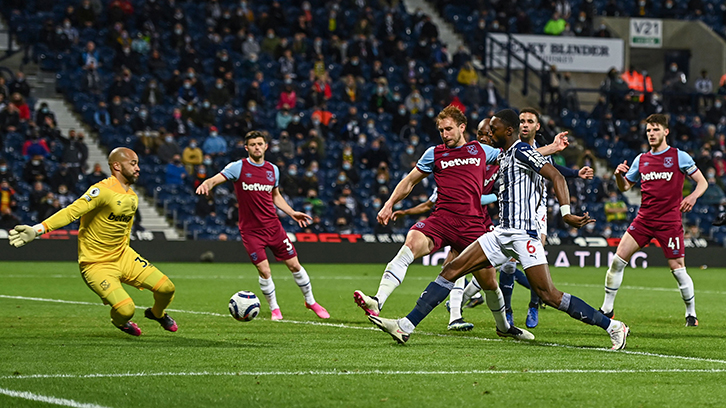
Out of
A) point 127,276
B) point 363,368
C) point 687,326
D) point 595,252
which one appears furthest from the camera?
point 595,252

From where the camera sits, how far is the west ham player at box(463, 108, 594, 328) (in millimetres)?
8984

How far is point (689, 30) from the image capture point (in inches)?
1563

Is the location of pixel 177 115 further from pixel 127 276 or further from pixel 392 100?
pixel 127 276

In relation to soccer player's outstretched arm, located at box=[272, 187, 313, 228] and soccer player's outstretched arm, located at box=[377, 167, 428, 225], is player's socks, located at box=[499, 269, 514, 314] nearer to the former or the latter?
soccer player's outstretched arm, located at box=[377, 167, 428, 225]

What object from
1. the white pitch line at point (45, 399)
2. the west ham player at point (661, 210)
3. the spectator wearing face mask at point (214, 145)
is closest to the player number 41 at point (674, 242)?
the west ham player at point (661, 210)

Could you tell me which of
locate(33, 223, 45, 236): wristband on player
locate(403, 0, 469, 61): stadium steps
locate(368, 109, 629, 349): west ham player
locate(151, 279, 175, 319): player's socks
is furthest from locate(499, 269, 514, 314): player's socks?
locate(403, 0, 469, 61): stadium steps

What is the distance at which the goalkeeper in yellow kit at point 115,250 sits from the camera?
936 centimetres

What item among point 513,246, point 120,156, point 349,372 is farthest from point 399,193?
point 120,156

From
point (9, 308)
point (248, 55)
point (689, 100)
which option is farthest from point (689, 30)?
point (9, 308)

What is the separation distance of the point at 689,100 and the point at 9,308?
95.5 feet

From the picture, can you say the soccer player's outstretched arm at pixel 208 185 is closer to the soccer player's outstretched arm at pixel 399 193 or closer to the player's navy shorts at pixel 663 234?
the soccer player's outstretched arm at pixel 399 193

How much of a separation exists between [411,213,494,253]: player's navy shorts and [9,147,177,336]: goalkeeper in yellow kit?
2.58 meters

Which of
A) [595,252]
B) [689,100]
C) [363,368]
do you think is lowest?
[595,252]

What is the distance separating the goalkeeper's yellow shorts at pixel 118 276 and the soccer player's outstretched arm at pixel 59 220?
0.63 metres
